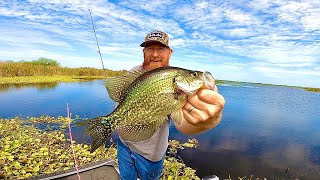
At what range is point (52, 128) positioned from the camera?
1072cm

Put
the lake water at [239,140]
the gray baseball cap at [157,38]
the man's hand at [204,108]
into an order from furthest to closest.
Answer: the lake water at [239,140]
the gray baseball cap at [157,38]
the man's hand at [204,108]

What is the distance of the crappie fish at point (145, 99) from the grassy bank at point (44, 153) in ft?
11.6

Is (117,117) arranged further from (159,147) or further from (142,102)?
(159,147)

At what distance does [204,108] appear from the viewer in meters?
1.89

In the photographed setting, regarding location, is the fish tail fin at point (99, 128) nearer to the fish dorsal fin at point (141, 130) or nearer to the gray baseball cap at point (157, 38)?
the fish dorsal fin at point (141, 130)

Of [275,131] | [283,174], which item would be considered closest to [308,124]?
[275,131]

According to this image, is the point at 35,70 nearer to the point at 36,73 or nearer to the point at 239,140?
the point at 36,73

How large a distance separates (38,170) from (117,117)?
5268mm

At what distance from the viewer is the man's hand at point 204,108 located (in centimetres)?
187

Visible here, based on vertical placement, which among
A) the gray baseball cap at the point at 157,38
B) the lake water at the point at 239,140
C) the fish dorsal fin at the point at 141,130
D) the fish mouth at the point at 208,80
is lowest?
the lake water at the point at 239,140

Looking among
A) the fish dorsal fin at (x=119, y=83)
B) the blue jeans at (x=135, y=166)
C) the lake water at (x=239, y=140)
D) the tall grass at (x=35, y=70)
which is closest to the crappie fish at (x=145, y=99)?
the fish dorsal fin at (x=119, y=83)

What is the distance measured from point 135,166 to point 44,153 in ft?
15.0

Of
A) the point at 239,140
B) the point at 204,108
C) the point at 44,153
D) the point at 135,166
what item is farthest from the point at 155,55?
the point at 239,140

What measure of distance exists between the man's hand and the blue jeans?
5.85ft
